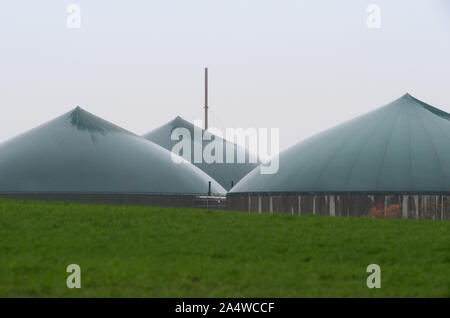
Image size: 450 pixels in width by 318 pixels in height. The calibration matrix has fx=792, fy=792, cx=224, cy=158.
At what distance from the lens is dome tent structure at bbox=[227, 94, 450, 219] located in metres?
41.5

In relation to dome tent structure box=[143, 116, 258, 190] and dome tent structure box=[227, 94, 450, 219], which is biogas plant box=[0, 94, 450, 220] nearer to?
dome tent structure box=[227, 94, 450, 219]

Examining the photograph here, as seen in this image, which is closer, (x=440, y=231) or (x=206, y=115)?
(x=440, y=231)

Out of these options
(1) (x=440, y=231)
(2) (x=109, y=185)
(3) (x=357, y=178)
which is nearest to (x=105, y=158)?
(2) (x=109, y=185)

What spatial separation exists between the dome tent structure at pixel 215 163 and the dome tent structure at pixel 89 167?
19990 mm

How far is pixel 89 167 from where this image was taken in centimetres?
5950

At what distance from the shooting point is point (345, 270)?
1872 centimetres

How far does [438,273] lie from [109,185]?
42537mm

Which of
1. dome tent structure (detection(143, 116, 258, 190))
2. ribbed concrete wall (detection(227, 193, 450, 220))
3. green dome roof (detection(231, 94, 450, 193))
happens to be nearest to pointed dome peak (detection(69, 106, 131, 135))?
green dome roof (detection(231, 94, 450, 193))

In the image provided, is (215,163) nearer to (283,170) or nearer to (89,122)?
(89,122)

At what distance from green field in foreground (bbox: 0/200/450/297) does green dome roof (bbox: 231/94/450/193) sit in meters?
14.5

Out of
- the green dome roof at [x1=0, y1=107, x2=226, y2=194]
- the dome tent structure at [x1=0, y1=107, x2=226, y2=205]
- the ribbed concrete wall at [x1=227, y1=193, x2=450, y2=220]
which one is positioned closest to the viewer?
the ribbed concrete wall at [x1=227, y1=193, x2=450, y2=220]

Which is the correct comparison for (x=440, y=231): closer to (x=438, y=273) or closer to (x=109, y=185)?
(x=438, y=273)

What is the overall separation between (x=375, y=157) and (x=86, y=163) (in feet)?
79.8
